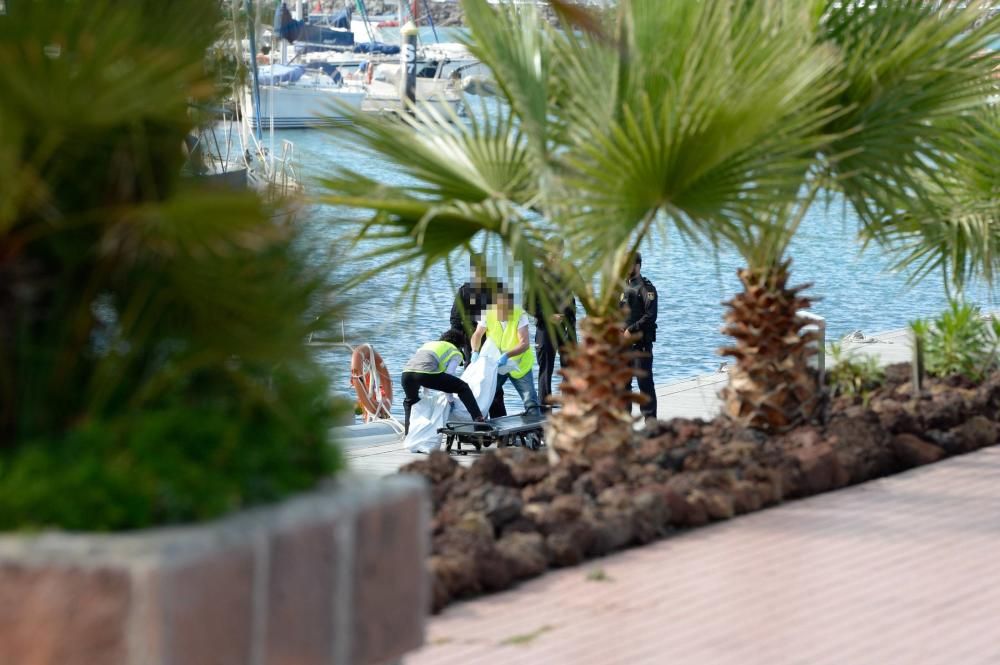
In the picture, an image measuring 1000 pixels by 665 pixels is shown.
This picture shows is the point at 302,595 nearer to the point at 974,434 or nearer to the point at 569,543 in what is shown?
the point at 569,543

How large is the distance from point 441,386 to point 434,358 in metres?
0.23

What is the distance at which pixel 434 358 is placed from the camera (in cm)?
1143

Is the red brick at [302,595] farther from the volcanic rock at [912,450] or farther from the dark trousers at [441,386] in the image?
the dark trousers at [441,386]

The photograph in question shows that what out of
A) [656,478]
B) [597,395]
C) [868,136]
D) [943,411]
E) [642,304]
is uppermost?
[868,136]

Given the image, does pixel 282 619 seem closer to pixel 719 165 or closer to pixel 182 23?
pixel 182 23

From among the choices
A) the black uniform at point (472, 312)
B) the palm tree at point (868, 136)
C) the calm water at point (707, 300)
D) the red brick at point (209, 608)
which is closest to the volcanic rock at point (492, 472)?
the calm water at point (707, 300)

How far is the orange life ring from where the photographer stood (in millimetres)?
13570

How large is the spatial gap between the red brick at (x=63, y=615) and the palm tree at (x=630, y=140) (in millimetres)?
3467

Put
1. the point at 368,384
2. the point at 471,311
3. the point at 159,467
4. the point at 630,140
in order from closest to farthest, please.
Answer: the point at 159,467 < the point at 630,140 < the point at 471,311 < the point at 368,384

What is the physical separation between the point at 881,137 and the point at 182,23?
16.6 feet

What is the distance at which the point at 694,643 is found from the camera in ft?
16.0

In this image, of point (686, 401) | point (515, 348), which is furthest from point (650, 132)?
point (686, 401)

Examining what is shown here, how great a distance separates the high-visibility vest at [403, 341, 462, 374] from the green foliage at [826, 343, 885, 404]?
313 cm

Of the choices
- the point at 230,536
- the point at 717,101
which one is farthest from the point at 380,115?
the point at 230,536
